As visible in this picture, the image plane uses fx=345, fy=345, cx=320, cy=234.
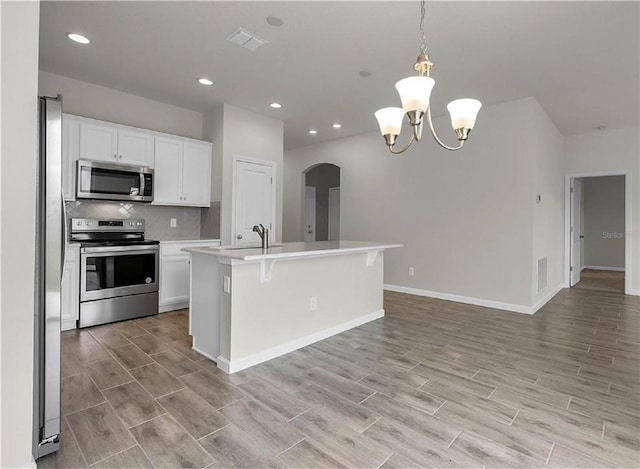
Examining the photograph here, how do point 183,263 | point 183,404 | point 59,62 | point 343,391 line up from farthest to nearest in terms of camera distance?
point 183,263
point 59,62
point 343,391
point 183,404

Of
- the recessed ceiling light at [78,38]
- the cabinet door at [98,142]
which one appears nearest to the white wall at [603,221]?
the cabinet door at [98,142]

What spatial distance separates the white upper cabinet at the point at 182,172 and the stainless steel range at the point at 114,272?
61cm

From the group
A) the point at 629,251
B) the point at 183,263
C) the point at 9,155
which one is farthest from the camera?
the point at 629,251

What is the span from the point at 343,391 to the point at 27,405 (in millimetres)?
1709

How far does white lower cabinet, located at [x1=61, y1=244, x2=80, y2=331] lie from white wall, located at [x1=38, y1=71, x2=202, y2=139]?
173 cm

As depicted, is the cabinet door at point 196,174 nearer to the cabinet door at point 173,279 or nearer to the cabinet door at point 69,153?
the cabinet door at point 173,279

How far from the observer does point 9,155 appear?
1250 mm

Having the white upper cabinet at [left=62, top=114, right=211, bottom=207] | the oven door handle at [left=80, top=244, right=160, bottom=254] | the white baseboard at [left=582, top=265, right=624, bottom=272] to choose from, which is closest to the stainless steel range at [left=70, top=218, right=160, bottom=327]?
the oven door handle at [left=80, top=244, right=160, bottom=254]

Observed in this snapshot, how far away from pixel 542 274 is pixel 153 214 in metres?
5.59

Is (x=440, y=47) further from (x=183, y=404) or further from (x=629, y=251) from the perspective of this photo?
(x=629, y=251)

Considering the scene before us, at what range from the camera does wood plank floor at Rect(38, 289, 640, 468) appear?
1.74 metres

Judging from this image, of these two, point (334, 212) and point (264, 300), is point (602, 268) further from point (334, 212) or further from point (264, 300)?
point (264, 300)

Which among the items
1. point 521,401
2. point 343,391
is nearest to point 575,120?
point 521,401

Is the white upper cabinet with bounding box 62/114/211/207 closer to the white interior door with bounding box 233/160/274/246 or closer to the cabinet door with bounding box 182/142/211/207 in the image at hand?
the cabinet door with bounding box 182/142/211/207
